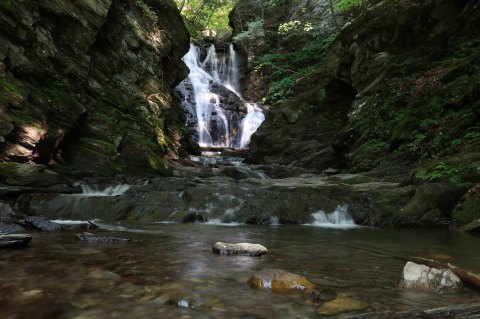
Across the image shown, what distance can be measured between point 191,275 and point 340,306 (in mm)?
1515

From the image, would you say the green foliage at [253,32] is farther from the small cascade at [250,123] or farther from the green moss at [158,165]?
the green moss at [158,165]

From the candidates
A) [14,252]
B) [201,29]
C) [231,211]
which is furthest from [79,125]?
[201,29]

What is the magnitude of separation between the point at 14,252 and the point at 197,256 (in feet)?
6.95

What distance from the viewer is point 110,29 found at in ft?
57.1

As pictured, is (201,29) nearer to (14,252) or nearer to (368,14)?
(368,14)

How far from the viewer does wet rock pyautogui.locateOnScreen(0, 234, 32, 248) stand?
4.77 meters

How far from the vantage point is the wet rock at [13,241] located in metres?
4.77

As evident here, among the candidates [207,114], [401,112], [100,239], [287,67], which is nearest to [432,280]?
[100,239]

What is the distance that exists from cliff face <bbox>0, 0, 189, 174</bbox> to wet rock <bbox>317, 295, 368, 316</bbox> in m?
9.34

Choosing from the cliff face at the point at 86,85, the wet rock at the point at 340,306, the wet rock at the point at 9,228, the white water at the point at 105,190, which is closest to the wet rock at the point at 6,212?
the wet rock at the point at 9,228

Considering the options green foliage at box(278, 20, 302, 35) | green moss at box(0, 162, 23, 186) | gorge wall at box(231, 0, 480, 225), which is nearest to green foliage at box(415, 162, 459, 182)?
gorge wall at box(231, 0, 480, 225)

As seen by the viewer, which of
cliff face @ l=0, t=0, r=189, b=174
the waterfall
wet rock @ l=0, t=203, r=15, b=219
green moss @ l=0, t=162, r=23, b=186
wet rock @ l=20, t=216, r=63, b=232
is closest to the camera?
wet rock @ l=20, t=216, r=63, b=232

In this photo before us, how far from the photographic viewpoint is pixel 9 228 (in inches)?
255

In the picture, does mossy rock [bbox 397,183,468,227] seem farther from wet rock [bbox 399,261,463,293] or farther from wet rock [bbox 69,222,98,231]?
wet rock [bbox 69,222,98,231]
